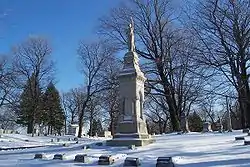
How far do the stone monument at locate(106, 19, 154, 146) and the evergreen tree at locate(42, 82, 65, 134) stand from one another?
3802 centimetres

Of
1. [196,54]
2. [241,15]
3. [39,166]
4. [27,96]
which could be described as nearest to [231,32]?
[241,15]

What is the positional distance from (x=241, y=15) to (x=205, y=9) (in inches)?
77.9

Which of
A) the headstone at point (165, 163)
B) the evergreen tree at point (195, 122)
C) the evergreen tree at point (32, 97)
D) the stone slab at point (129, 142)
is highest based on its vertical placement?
the evergreen tree at point (32, 97)

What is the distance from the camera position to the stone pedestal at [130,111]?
44.2 feet

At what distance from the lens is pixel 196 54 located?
15602mm

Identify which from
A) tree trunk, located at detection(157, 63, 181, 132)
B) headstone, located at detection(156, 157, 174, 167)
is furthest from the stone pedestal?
tree trunk, located at detection(157, 63, 181, 132)

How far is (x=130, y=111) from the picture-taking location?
14.1 meters

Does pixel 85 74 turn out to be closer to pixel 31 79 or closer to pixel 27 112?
pixel 31 79

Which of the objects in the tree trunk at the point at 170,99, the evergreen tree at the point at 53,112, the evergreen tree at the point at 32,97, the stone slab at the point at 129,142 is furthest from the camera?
the evergreen tree at the point at 53,112

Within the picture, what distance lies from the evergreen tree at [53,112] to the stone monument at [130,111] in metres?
38.0

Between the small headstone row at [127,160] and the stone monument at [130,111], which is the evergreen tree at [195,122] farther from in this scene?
the small headstone row at [127,160]

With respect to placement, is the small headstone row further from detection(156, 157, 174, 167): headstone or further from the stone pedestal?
the stone pedestal

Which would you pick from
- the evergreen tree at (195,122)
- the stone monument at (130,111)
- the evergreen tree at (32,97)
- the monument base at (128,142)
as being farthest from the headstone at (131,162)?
the evergreen tree at (195,122)

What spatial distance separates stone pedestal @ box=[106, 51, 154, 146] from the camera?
1346 cm
